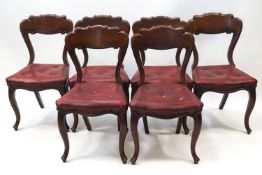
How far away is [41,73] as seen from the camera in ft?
9.86

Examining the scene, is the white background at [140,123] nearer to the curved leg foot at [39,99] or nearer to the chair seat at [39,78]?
the curved leg foot at [39,99]

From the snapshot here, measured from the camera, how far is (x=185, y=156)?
2566mm

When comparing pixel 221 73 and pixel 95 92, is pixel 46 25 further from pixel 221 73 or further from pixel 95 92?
pixel 221 73

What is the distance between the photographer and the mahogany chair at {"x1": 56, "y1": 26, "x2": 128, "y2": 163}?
236cm

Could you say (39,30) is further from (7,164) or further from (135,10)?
(7,164)

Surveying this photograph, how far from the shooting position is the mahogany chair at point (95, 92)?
93.0 inches

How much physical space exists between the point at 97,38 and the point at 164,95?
706mm

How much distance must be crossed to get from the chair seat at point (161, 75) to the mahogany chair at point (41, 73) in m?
0.67

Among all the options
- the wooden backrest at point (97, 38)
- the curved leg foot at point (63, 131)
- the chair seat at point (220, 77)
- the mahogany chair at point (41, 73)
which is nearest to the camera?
the curved leg foot at point (63, 131)

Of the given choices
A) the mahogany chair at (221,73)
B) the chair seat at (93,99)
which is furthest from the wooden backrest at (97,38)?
the mahogany chair at (221,73)

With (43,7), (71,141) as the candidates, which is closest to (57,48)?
(43,7)

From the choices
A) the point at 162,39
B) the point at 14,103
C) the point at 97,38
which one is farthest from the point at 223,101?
the point at 14,103

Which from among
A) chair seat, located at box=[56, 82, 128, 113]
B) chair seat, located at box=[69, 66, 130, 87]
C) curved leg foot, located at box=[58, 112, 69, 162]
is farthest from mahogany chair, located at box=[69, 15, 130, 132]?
curved leg foot, located at box=[58, 112, 69, 162]

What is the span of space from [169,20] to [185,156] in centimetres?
128
